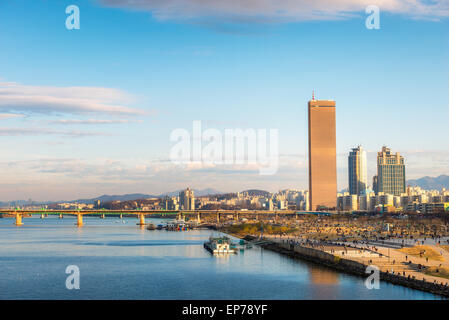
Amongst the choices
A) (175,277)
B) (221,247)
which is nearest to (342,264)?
(175,277)

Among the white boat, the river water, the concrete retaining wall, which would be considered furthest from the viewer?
the white boat

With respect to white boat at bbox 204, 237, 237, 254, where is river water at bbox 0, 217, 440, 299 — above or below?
below

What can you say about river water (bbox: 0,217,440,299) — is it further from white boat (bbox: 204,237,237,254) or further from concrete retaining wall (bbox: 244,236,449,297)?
white boat (bbox: 204,237,237,254)

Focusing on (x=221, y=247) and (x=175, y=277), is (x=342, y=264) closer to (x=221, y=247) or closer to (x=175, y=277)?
(x=175, y=277)

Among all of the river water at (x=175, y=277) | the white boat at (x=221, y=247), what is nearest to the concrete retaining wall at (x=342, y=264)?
the river water at (x=175, y=277)

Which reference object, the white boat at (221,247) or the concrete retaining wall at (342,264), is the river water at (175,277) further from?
the white boat at (221,247)

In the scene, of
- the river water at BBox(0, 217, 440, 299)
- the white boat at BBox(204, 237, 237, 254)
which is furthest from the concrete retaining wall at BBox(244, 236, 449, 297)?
the white boat at BBox(204, 237, 237, 254)

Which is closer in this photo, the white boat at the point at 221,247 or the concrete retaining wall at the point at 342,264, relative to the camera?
the concrete retaining wall at the point at 342,264

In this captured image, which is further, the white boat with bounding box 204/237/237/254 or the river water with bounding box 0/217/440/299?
the white boat with bounding box 204/237/237/254

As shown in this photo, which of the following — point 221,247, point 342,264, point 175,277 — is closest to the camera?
point 175,277
